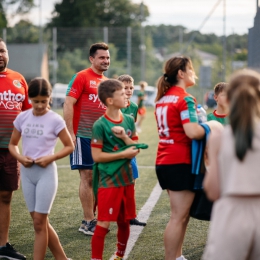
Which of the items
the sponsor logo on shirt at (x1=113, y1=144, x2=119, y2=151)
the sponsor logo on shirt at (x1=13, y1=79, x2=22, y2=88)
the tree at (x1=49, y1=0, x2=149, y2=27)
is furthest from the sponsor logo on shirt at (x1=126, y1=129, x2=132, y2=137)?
the tree at (x1=49, y1=0, x2=149, y2=27)

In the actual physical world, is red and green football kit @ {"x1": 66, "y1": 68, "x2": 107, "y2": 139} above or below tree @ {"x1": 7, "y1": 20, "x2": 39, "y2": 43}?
below

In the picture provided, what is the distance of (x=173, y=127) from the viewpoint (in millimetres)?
4953

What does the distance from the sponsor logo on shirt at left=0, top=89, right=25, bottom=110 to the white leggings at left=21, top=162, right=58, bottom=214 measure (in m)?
1.16

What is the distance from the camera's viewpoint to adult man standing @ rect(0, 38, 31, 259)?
5995 millimetres

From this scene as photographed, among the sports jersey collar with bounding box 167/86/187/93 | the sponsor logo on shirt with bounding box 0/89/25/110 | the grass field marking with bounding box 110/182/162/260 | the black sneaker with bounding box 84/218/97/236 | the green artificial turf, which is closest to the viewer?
the sports jersey collar with bounding box 167/86/187/93

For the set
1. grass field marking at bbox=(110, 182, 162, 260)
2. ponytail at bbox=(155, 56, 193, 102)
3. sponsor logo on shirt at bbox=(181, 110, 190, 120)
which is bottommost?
grass field marking at bbox=(110, 182, 162, 260)

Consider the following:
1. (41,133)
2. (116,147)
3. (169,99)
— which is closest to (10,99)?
(41,133)

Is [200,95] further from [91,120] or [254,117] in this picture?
[254,117]

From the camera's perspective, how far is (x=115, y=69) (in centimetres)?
4616

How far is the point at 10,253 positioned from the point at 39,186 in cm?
132

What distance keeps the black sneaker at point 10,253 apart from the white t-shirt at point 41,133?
1.35m

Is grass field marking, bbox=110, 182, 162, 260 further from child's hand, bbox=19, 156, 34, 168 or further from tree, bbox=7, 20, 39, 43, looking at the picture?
tree, bbox=7, 20, 39, 43

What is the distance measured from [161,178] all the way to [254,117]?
78.0 inches

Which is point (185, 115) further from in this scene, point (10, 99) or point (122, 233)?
point (10, 99)
